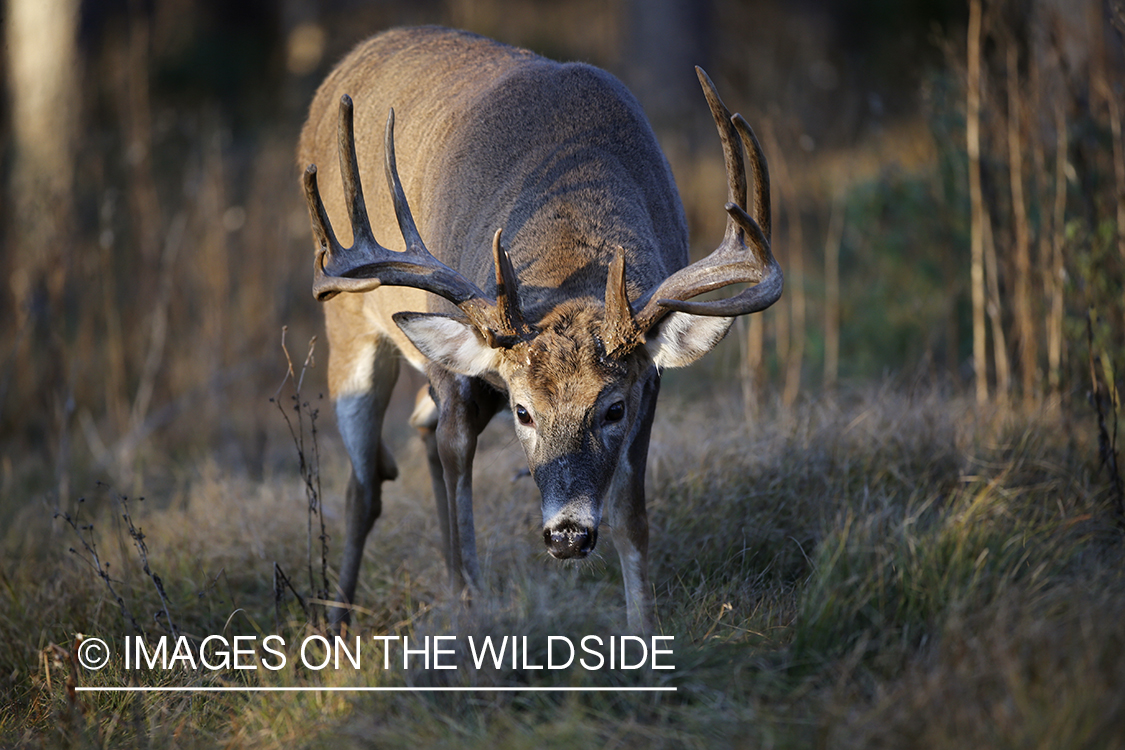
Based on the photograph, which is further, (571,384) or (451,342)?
(451,342)

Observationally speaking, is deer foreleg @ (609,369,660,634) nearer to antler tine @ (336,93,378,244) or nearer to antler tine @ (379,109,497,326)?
antler tine @ (379,109,497,326)

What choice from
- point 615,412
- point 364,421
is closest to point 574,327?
point 615,412

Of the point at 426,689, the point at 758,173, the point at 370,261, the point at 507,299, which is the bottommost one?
the point at 426,689

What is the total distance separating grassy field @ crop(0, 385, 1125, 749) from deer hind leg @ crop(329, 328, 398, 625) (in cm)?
27

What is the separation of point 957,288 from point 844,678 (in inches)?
176

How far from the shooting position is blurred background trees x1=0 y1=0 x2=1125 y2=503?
564 cm

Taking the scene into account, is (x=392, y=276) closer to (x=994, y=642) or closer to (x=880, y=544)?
(x=880, y=544)

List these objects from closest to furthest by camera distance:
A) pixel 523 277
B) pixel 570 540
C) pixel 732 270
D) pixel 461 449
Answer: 1. pixel 570 540
2. pixel 732 270
3. pixel 523 277
4. pixel 461 449

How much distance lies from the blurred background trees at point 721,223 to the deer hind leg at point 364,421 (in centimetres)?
161

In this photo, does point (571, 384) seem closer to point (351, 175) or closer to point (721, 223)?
point (351, 175)

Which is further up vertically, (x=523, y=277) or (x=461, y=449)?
(x=523, y=277)

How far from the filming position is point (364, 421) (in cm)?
515

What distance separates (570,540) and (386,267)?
47.6 inches

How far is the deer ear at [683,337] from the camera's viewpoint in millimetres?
3754
